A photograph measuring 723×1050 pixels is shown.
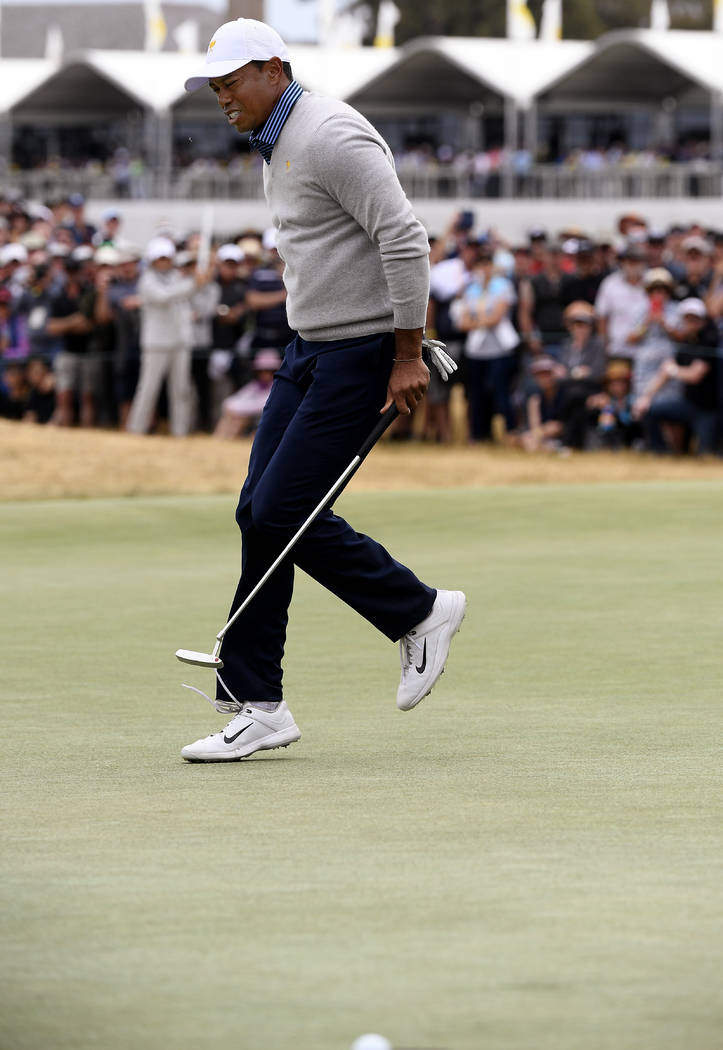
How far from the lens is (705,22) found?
87.2 meters

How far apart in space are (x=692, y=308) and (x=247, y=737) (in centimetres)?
1168

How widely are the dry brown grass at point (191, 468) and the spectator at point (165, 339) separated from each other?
147 cm

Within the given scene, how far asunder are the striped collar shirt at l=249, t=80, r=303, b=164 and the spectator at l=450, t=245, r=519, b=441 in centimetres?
1234

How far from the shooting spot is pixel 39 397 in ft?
68.9

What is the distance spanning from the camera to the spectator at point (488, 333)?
17938mm

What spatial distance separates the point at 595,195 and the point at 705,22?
5515 centimetres

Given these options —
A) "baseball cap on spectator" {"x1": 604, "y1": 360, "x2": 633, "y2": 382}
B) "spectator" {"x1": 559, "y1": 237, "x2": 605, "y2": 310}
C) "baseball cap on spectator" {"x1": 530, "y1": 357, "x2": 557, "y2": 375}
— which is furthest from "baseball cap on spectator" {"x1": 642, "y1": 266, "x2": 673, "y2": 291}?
"baseball cap on spectator" {"x1": 530, "y1": 357, "x2": 557, "y2": 375}

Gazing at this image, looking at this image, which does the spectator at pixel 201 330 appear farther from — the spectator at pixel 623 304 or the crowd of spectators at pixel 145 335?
the spectator at pixel 623 304

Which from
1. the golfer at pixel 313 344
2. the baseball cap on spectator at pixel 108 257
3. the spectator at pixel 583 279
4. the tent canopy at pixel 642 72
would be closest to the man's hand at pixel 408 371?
the golfer at pixel 313 344

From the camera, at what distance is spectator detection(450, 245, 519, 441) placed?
17.9m

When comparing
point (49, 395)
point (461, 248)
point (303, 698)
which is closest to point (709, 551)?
point (303, 698)

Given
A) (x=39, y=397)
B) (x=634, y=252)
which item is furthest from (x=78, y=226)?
(x=634, y=252)

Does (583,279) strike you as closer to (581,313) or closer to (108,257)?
(581,313)

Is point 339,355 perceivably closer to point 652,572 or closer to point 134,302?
point 652,572
